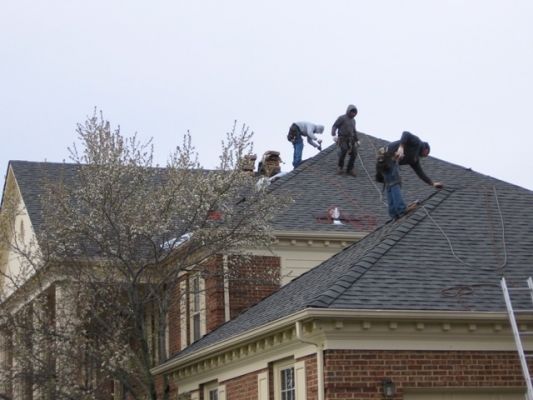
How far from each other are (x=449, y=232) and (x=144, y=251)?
6.09 m

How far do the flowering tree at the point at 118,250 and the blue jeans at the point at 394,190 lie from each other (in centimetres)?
313

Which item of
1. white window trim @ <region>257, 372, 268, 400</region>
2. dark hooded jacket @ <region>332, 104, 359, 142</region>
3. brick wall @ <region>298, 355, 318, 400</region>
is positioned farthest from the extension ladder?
dark hooded jacket @ <region>332, 104, 359, 142</region>

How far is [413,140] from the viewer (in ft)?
69.5

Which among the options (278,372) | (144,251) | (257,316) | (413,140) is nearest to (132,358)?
(144,251)

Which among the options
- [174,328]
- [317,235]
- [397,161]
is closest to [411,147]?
[397,161]

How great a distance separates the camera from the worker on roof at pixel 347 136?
28062mm

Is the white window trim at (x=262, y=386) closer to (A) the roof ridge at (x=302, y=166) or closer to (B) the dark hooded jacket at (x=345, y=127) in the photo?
(A) the roof ridge at (x=302, y=166)

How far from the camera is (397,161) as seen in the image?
21047 millimetres

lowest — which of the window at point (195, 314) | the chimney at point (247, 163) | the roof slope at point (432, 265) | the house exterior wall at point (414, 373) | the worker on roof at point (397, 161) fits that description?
the house exterior wall at point (414, 373)

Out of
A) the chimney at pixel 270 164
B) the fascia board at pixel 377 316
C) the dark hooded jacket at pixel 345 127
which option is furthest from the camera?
the chimney at pixel 270 164

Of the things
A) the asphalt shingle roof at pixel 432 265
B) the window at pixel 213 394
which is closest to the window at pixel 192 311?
the asphalt shingle roof at pixel 432 265

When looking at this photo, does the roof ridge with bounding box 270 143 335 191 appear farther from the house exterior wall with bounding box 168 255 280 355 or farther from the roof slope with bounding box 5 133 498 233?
the house exterior wall with bounding box 168 255 280 355

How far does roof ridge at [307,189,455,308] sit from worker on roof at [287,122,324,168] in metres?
9.93

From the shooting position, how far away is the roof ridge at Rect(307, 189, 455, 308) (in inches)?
673
